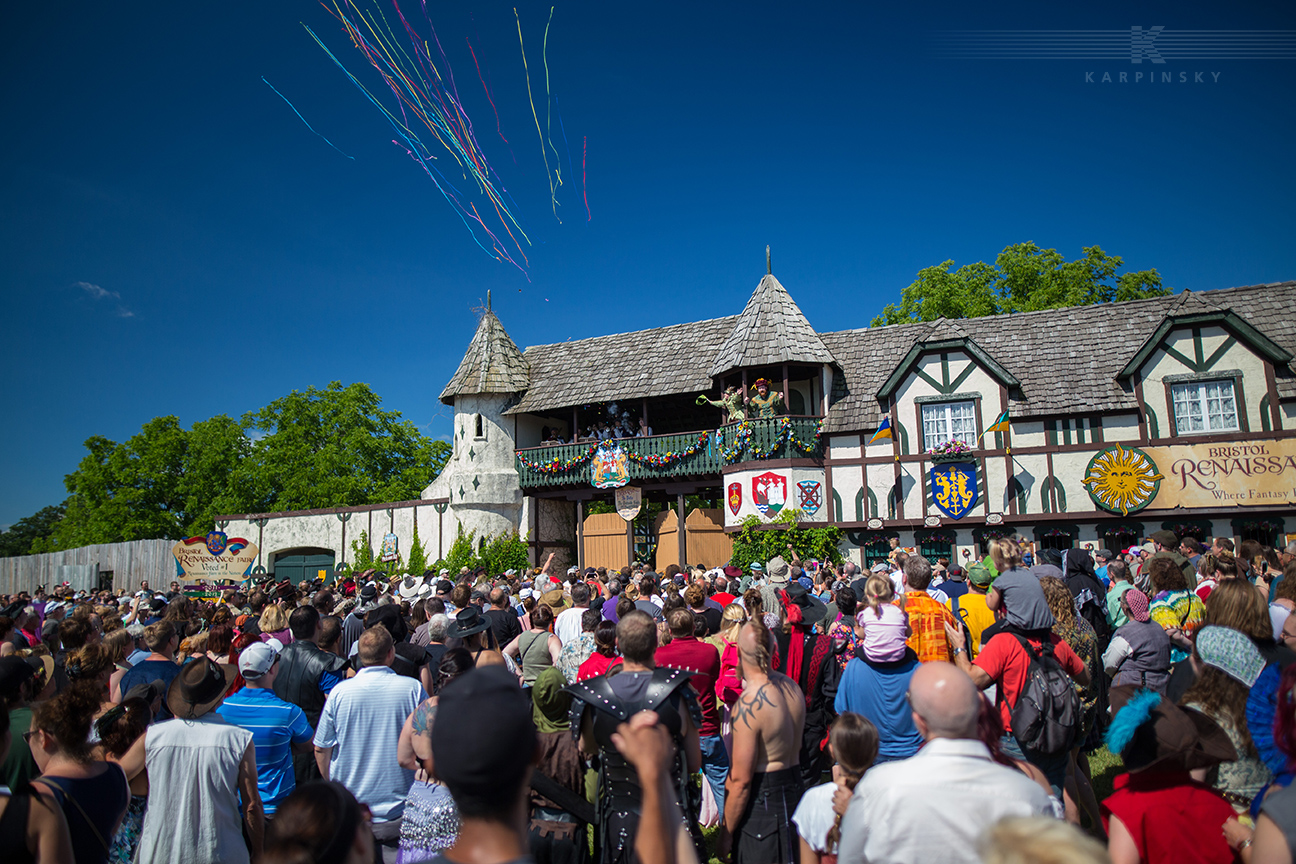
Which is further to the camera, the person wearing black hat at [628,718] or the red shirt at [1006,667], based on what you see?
the red shirt at [1006,667]

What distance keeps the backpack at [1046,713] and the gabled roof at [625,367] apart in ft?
63.5

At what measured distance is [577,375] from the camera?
89.5 ft

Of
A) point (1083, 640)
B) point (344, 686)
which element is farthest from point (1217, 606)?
point (344, 686)

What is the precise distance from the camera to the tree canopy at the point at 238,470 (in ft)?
137

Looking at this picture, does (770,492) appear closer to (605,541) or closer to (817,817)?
(605,541)

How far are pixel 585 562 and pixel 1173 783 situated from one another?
24192 millimetres

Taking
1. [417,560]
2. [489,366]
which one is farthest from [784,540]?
[417,560]

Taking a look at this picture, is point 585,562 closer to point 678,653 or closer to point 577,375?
point 577,375

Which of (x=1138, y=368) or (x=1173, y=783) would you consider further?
(x=1138, y=368)

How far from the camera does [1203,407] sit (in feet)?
61.9

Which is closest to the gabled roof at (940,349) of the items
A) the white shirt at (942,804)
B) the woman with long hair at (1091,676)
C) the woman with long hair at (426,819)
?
the woman with long hair at (1091,676)

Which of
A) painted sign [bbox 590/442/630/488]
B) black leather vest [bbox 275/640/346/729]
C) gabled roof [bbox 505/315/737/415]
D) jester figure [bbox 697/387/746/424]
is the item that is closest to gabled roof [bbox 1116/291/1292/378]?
jester figure [bbox 697/387/746/424]

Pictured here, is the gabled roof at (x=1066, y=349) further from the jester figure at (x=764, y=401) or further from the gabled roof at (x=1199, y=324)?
the jester figure at (x=764, y=401)

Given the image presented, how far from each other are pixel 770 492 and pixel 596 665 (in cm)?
1670
